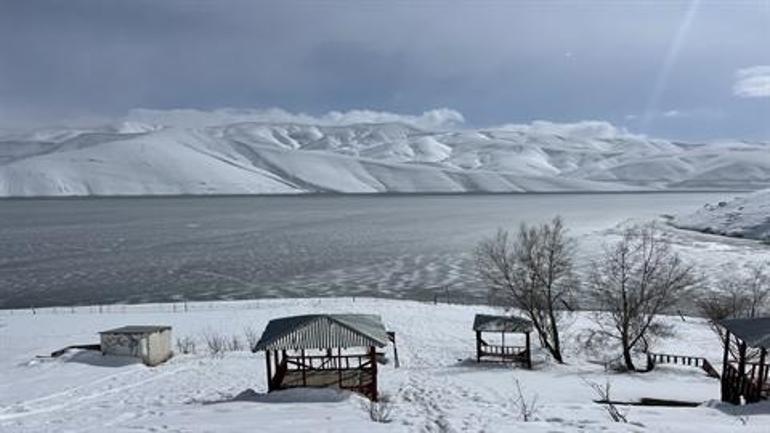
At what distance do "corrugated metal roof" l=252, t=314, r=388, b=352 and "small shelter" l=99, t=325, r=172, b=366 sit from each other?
33.6ft

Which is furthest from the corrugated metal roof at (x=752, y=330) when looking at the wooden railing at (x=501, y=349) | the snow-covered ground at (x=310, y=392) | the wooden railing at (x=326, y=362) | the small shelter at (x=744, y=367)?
the wooden railing at (x=501, y=349)

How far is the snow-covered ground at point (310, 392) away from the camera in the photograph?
13.5 m

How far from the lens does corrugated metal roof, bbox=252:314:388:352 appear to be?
1897 cm

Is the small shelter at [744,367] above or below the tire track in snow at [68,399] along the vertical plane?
above

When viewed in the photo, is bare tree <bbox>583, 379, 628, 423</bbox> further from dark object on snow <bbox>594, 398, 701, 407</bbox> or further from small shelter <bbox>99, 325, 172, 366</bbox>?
small shelter <bbox>99, 325, 172, 366</bbox>

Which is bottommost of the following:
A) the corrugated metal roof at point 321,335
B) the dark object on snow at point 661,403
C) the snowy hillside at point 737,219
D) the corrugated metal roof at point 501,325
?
the dark object on snow at point 661,403

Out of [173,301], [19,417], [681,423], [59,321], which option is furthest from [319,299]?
[681,423]

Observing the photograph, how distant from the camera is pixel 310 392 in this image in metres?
17.5

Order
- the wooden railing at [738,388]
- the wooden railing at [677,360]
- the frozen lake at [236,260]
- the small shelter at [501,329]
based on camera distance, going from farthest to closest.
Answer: the frozen lake at [236,260], the small shelter at [501,329], the wooden railing at [677,360], the wooden railing at [738,388]

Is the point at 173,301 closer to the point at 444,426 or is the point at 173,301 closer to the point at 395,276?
the point at 395,276

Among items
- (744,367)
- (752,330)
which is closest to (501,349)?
(744,367)

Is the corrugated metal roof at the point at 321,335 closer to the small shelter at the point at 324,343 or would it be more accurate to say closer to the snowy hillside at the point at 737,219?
the small shelter at the point at 324,343

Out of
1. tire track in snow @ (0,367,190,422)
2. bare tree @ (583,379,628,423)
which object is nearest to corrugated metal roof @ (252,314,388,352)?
tire track in snow @ (0,367,190,422)

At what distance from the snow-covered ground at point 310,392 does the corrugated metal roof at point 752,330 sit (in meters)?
1.96
